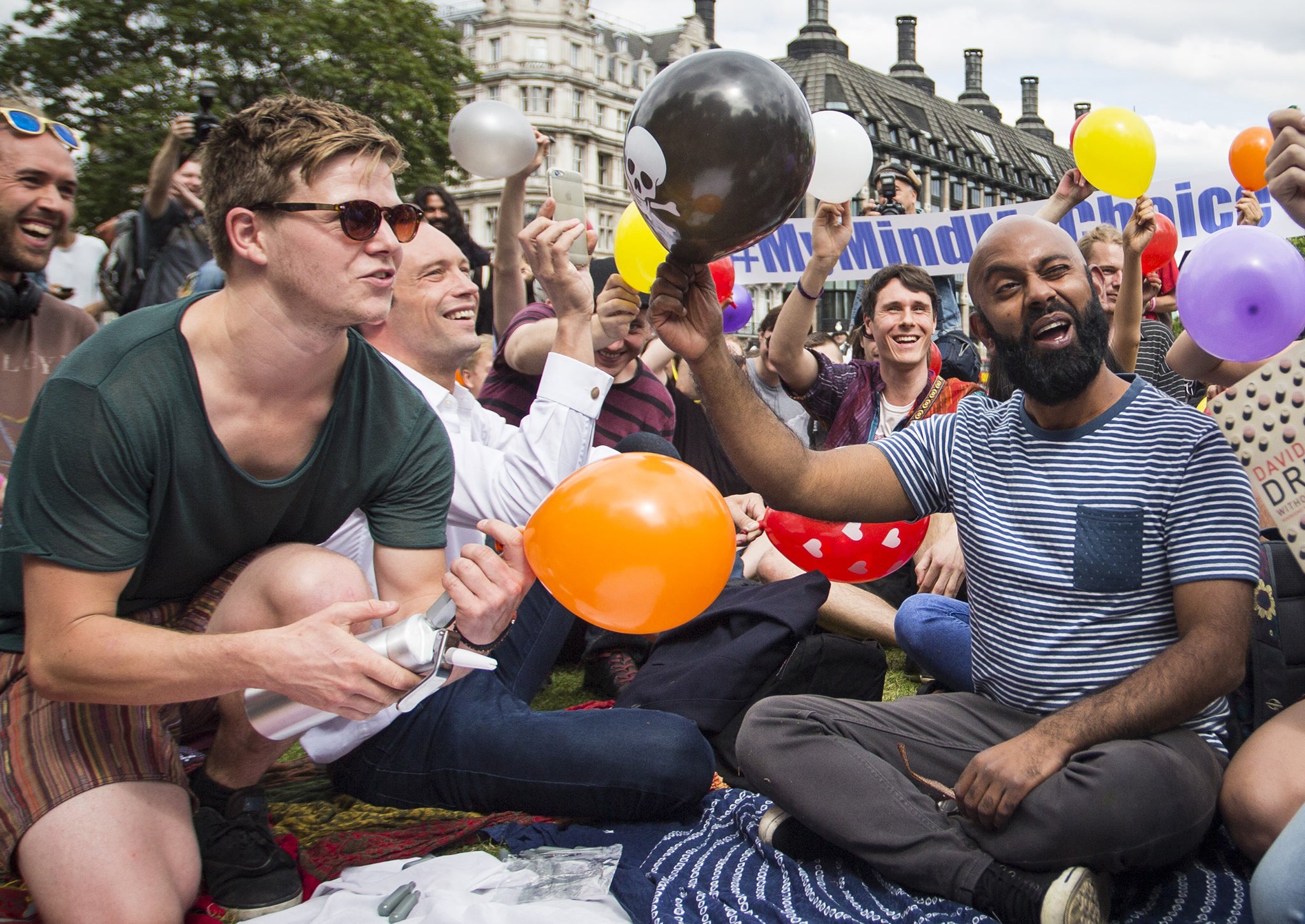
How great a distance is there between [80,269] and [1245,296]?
237 inches

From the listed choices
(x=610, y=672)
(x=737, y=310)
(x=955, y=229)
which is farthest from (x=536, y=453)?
(x=955, y=229)

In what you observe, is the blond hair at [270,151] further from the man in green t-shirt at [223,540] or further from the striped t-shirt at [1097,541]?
the striped t-shirt at [1097,541]

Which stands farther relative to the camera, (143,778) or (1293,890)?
(143,778)

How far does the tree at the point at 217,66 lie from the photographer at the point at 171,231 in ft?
49.2

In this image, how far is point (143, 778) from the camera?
2.28m

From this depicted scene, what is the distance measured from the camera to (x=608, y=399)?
4844mm

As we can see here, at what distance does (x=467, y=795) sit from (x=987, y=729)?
4.50 ft

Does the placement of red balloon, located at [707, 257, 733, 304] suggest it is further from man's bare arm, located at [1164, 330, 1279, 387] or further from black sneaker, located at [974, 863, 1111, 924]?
black sneaker, located at [974, 863, 1111, 924]

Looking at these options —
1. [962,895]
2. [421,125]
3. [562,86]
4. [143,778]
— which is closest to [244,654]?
[143,778]

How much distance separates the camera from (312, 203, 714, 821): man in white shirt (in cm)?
269

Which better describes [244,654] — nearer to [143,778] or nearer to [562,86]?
[143,778]

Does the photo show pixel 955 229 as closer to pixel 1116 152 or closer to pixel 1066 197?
pixel 1116 152

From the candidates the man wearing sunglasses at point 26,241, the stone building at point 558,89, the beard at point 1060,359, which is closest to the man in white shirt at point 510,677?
the man wearing sunglasses at point 26,241

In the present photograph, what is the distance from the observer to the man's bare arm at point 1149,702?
7.37 ft
